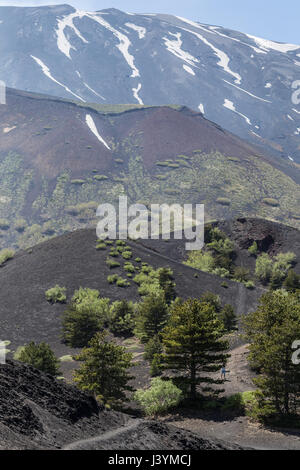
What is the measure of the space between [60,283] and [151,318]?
19931 mm

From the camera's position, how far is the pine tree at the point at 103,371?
24.9 m

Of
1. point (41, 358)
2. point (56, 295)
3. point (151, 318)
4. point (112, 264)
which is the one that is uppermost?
point (41, 358)

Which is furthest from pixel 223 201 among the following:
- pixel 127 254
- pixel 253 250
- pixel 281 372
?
pixel 281 372

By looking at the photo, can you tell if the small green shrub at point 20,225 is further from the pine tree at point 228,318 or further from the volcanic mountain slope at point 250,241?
the pine tree at point 228,318

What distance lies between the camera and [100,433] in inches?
720

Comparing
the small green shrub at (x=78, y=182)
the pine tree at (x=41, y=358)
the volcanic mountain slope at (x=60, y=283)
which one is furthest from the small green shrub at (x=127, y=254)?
the small green shrub at (x=78, y=182)

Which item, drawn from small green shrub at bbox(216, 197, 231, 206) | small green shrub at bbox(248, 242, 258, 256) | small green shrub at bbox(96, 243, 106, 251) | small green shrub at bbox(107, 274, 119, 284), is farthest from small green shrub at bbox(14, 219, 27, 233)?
small green shrub at bbox(107, 274, 119, 284)

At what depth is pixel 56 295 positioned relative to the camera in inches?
2126

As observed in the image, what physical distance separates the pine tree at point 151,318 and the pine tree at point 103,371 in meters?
15.3

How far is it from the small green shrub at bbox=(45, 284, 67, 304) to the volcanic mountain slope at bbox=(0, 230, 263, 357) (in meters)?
0.67

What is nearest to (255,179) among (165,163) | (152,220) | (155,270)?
(165,163)

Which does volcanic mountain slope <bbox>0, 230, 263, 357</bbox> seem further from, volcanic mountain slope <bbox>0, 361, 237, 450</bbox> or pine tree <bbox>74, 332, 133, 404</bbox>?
volcanic mountain slope <bbox>0, 361, 237, 450</bbox>

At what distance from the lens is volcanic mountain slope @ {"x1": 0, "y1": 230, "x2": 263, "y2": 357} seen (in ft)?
160

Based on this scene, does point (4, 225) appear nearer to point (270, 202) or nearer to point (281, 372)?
point (270, 202)
